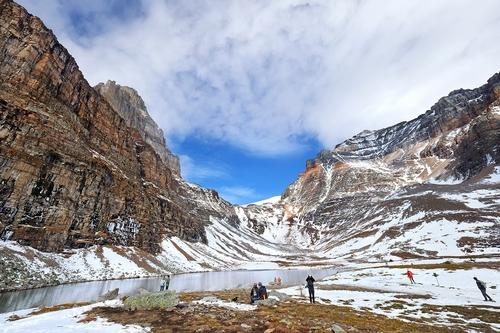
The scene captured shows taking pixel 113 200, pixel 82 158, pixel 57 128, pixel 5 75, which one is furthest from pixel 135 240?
pixel 5 75

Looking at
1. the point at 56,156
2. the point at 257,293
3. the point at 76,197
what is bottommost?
the point at 257,293

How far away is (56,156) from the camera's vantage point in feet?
265

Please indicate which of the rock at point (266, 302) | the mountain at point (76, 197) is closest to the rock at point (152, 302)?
the rock at point (266, 302)

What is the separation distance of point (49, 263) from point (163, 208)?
88891mm

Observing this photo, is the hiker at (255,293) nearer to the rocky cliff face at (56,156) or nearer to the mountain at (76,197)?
the mountain at (76,197)

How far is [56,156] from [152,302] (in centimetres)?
7461

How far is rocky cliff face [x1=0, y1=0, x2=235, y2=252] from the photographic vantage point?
6906cm

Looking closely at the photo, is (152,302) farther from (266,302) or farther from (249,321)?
(266,302)

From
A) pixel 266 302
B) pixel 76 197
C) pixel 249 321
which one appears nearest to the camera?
pixel 249 321

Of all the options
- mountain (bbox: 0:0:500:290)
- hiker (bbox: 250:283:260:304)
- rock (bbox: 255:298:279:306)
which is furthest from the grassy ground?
mountain (bbox: 0:0:500:290)

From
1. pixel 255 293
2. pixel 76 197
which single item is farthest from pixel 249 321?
pixel 76 197

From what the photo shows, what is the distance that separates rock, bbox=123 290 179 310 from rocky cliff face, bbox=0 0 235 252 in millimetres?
56468

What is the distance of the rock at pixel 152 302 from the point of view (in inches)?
811

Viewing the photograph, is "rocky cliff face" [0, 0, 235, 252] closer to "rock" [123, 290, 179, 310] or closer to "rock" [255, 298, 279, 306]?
"rock" [123, 290, 179, 310]
